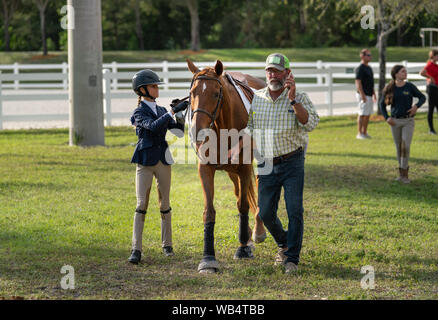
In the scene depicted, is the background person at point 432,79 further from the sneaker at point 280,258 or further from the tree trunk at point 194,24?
the tree trunk at point 194,24

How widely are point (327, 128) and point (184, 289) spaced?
13.8m

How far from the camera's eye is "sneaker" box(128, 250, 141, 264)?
22.9 ft

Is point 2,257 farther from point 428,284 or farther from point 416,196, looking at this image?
point 416,196

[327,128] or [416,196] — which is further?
[327,128]

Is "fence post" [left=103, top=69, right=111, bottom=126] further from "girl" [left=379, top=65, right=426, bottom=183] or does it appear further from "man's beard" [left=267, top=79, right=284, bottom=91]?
"man's beard" [left=267, top=79, right=284, bottom=91]

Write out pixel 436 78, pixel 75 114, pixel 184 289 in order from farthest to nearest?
pixel 436 78, pixel 75 114, pixel 184 289

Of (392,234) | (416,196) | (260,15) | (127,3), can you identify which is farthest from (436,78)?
(260,15)

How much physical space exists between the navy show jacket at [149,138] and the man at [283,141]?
3.24 feet

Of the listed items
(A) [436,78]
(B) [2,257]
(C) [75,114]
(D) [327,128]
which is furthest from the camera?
(D) [327,128]

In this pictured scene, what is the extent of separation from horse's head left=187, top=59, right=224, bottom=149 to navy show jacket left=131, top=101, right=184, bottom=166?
545mm

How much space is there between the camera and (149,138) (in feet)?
23.1

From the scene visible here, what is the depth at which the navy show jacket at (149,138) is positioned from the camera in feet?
22.9

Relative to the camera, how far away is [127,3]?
49.4 m

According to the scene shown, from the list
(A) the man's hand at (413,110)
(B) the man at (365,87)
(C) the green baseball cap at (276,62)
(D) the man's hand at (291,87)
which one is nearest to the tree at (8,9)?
(B) the man at (365,87)
